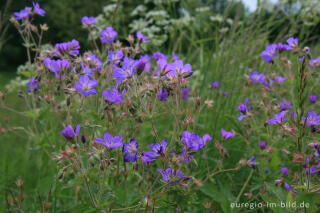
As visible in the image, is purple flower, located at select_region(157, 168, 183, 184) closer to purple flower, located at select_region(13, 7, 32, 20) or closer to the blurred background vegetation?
the blurred background vegetation

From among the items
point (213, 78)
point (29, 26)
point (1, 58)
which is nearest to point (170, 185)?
point (29, 26)

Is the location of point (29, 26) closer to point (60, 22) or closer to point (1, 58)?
point (60, 22)

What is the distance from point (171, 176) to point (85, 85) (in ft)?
2.22

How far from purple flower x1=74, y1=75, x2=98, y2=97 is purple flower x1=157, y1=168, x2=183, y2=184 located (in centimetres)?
56

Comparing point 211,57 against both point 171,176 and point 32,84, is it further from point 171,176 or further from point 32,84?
point 171,176

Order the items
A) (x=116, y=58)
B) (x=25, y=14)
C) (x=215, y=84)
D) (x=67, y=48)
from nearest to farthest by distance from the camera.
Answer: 1. (x=116, y=58)
2. (x=67, y=48)
3. (x=25, y=14)
4. (x=215, y=84)

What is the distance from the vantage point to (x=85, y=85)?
1.54 metres

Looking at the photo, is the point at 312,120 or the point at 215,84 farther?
the point at 215,84

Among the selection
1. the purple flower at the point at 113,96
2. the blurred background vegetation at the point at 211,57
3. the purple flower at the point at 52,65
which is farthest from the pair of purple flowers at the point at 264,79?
the purple flower at the point at 52,65

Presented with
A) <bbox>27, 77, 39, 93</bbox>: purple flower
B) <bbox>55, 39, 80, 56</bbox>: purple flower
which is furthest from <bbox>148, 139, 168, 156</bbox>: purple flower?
<bbox>27, 77, 39, 93</bbox>: purple flower

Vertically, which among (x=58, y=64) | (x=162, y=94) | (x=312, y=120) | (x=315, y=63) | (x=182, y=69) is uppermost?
(x=315, y=63)

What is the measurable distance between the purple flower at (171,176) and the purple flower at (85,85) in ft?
1.83

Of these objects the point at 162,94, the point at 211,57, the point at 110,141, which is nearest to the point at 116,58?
the point at 162,94

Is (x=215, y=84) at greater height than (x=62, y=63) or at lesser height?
greater
